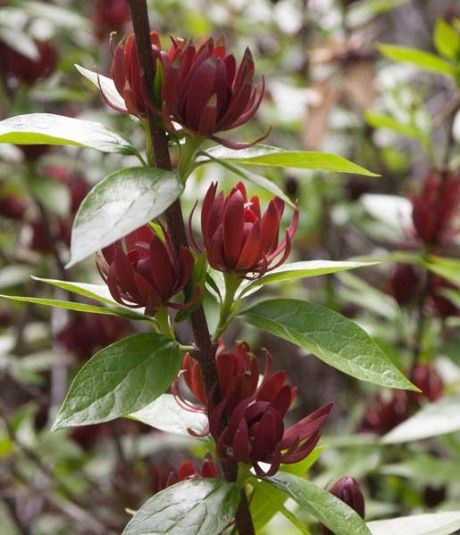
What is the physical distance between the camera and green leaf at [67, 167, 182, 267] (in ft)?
1.70

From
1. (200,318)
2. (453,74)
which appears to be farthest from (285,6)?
(200,318)

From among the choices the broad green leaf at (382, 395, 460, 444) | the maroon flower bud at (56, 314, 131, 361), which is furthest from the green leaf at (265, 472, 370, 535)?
the maroon flower bud at (56, 314, 131, 361)

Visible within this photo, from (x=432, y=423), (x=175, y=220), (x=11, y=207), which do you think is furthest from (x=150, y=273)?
(x=11, y=207)

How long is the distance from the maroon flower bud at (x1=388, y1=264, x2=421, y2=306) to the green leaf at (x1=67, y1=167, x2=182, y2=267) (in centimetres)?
95

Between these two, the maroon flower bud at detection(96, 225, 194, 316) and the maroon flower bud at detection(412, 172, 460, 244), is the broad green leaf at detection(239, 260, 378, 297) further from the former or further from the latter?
the maroon flower bud at detection(412, 172, 460, 244)

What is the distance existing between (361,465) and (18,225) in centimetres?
131

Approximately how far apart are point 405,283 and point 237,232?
91cm

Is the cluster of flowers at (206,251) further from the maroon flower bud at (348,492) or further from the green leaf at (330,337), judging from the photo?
the maroon flower bud at (348,492)

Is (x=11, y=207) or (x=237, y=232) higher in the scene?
(x=237, y=232)

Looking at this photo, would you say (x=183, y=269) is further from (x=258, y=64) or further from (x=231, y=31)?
(x=231, y=31)

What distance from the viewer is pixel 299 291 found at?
2.27 meters

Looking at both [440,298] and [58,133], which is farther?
[440,298]

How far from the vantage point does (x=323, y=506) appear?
611 mm

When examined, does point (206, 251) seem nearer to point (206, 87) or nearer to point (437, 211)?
point (206, 87)
